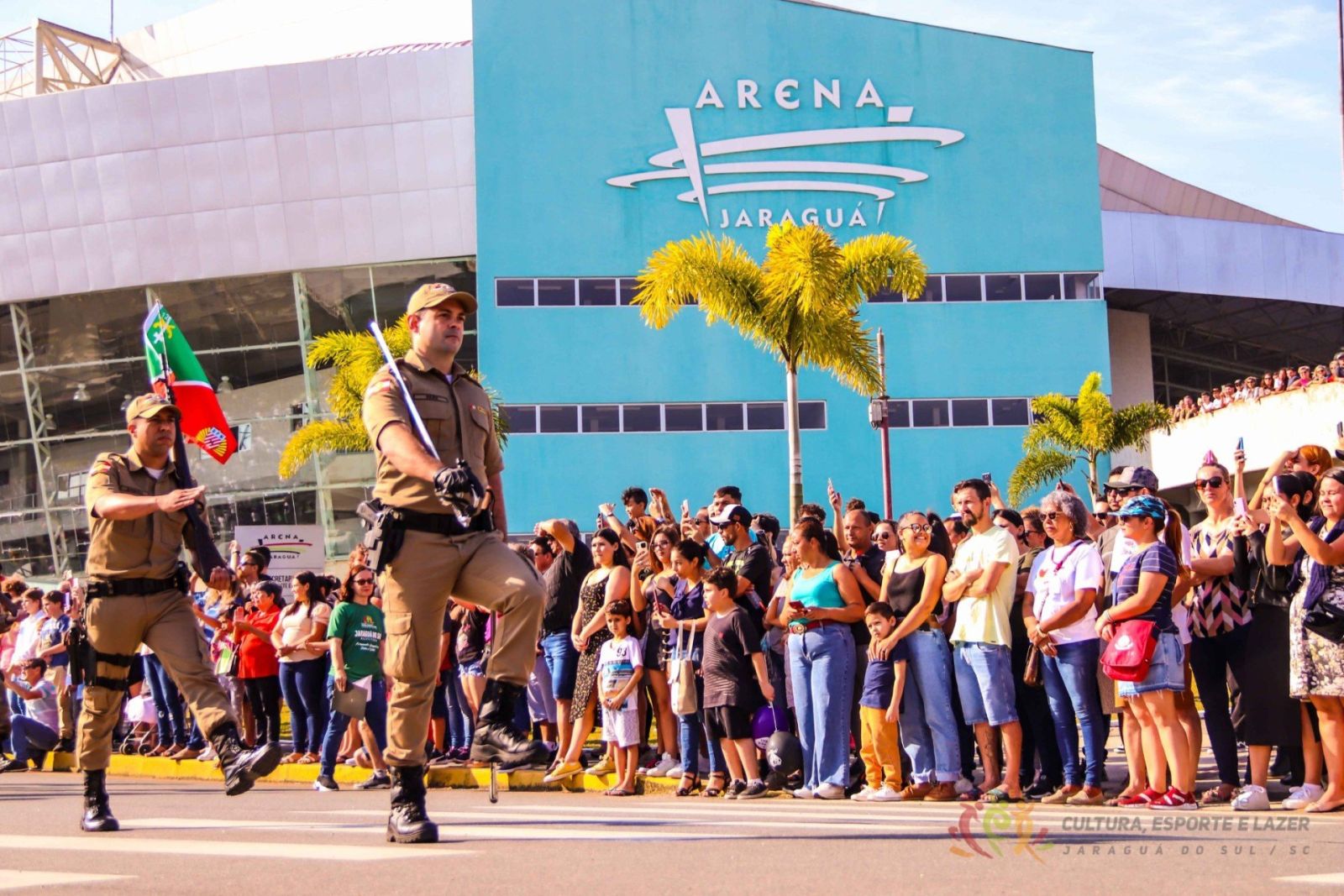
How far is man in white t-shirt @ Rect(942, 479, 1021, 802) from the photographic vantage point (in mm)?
10117

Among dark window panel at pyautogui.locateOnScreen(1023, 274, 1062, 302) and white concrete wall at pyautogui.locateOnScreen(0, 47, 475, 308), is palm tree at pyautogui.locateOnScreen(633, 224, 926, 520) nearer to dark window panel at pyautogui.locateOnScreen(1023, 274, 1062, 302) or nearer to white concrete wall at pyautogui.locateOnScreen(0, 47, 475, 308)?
white concrete wall at pyautogui.locateOnScreen(0, 47, 475, 308)

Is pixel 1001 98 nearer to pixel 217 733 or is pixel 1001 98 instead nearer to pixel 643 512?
pixel 643 512

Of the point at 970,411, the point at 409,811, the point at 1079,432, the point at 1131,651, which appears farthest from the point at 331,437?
the point at 409,811

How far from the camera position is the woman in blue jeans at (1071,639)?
31.9ft

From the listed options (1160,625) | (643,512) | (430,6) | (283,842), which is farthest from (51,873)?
(430,6)

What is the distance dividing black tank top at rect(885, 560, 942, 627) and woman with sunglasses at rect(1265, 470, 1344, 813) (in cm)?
252

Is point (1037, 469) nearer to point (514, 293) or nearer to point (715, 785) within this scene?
point (514, 293)

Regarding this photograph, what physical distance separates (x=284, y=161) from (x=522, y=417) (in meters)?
9.06

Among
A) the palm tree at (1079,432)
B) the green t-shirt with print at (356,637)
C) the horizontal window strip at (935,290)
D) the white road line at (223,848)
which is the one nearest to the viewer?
the white road line at (223,848)

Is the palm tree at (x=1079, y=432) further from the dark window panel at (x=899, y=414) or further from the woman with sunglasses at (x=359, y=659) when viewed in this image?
the woman with sunglasses at (x=359, y=659)

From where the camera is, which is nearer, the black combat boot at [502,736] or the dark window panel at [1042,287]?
the black combat boot at [502,736]

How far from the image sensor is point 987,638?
402 inches
